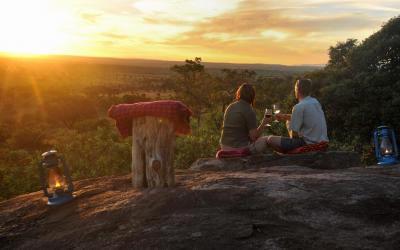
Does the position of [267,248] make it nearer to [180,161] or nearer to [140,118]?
[140,118]

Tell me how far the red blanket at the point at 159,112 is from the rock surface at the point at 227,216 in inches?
31.6

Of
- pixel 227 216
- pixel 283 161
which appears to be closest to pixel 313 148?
pixel 283 161

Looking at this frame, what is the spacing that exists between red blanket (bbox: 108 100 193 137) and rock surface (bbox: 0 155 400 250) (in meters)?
0.80

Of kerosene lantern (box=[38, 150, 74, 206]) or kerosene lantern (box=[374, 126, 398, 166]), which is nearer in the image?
kerosene lantern (box=[38, 150, 74, 206])

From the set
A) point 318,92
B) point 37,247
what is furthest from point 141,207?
point 318,92

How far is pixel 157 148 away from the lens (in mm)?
6473

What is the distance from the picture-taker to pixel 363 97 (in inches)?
781

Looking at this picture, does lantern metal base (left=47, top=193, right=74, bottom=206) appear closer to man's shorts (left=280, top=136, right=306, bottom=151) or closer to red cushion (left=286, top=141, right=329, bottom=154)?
man's shorts (left=280, top=136, right=306, bottom=151)

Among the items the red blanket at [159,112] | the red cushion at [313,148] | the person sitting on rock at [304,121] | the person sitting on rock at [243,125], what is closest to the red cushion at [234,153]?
the person sitting on rock at [243,125]

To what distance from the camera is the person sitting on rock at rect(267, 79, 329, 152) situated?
807cm

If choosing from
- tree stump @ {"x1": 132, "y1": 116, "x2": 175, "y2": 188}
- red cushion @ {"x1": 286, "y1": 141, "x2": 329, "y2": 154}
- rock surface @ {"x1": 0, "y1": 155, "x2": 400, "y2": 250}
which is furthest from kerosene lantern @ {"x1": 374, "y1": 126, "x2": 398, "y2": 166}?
tree stump @ {"x1": 132, "y1": 116, "x2": 175, "y2": 188}

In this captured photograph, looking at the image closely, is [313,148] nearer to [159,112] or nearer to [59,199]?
[159,112]

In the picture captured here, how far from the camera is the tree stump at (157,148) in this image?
6.46 meters

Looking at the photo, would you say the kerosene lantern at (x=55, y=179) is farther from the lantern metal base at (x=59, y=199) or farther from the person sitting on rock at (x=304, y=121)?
the person sitting on rock at (x=304, y=121)
